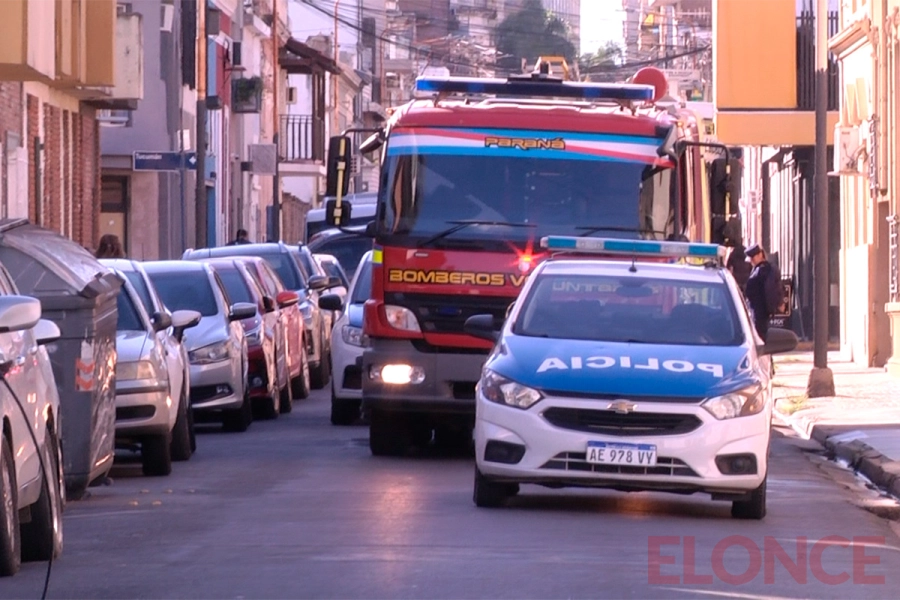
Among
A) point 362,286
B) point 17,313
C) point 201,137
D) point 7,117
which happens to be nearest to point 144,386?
point 362,286

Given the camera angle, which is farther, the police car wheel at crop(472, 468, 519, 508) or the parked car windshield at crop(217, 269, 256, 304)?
the parked car windshield at crop(217, 269, 256, 304)

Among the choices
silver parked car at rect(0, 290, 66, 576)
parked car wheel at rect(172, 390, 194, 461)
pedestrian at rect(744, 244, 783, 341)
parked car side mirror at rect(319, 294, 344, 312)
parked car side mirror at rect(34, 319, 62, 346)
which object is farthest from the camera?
pedestrian at rect(744, 244, 783, 341)

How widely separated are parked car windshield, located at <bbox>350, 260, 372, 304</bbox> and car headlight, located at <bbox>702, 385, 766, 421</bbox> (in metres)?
9.00

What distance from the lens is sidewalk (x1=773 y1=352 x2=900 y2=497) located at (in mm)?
17234

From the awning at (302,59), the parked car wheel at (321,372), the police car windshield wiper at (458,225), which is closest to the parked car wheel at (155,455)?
the police car windshield wiper at (458,225)

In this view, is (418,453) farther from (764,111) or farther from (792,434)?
(764,111)

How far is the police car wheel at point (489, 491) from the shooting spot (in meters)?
12.8

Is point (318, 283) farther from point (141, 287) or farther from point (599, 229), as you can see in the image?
point (599, 229)

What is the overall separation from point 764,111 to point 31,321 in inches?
1186

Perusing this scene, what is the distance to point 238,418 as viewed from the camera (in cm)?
2041

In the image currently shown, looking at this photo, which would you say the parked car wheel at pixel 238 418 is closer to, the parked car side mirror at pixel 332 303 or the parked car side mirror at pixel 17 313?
the parked car side mirror at pixel 332 303

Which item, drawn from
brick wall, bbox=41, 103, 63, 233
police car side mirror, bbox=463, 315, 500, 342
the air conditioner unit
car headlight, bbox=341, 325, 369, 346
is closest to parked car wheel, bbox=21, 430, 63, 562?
police car side mirror, bbox=463, 315, 500, 342

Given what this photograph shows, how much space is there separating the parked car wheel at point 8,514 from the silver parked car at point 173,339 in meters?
6.25

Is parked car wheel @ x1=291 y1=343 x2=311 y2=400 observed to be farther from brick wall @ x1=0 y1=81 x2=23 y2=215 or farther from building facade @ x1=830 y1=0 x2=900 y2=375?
building facade @ x1=830 y1=0 x2=900 y2=375
